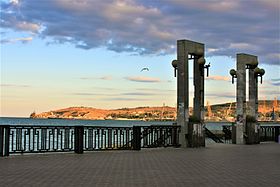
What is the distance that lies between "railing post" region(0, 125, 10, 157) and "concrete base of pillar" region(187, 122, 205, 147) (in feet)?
31.8

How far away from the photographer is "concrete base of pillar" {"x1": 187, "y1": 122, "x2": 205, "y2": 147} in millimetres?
23250

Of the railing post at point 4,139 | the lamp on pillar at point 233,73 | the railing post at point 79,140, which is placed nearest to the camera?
the railing post at point 4,139

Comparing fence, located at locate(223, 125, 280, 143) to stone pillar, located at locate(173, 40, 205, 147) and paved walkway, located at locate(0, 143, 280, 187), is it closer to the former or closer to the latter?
stone pillar, located at locate(173, 40, 205, 147)

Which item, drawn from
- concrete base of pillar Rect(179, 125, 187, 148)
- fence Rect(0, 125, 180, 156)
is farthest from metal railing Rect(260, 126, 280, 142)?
fence Rect(0, 125, 180, 156)

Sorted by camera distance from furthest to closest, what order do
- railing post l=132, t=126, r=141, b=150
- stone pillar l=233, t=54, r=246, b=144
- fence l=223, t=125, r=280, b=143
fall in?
1. fence l=223, t=125, r=280, b=143
2. stone pillar l=233, t=54, r=246, b=144
3. railing post l=132, t=126, r=141, b=150

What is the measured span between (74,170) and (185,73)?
12.1m

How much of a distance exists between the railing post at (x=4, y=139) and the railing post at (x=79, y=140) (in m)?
2.85

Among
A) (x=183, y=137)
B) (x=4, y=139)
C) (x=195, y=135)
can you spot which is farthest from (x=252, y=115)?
(x=4, y=139)

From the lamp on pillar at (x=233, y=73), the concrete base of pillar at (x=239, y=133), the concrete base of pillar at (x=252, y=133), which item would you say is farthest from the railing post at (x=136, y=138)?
the lamp on pillar at (x=233, y=73)

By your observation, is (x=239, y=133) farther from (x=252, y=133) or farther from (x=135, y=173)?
(x=135, y=173)

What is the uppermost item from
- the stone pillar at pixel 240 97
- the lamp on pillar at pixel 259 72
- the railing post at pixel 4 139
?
the lamp on pillar at pixel 259 72

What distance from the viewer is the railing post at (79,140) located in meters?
18.3

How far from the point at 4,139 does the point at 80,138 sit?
3125mm

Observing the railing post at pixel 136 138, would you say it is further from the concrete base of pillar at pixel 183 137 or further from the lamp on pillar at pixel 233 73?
the lamp on pillar at pixel 233 73
